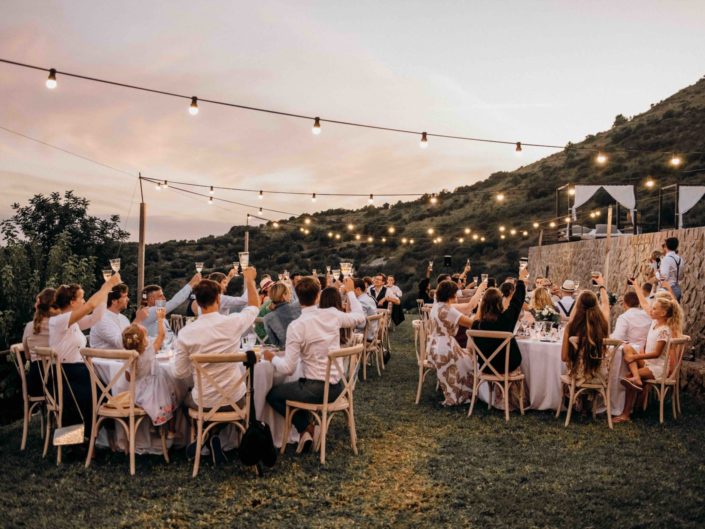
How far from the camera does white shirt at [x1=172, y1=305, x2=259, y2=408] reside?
3.89 m

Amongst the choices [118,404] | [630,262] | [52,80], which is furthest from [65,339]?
[630,262]

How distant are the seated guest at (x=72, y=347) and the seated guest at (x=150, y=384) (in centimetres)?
46

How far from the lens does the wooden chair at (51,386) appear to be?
426 cm

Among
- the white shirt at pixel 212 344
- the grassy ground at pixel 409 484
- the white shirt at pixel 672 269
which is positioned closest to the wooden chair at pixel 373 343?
the grassy ground at pixel 409 484

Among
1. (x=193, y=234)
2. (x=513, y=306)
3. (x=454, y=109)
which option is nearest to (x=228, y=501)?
(x=513, y=306)

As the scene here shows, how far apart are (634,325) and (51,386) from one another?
5.48 metres

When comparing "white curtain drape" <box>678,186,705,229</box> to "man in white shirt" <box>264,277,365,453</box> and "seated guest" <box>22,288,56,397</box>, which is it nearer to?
"man in white shirt" <box>264,277,365,453</box>

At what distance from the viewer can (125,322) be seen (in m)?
4.98

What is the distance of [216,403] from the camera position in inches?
155

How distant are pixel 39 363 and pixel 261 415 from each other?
74.0 inches

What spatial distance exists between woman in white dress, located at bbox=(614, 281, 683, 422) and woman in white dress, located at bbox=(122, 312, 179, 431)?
13.7 ft

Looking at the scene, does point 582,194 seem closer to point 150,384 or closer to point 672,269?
point 672,269

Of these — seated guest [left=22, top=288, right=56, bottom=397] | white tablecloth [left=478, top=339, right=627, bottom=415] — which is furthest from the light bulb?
white tablecloth [left=478, top=339, right=627, bottom=415]

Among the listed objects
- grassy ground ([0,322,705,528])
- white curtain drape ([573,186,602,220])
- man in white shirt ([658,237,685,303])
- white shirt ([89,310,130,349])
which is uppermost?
white curtain drape ([573,186,602,220])
